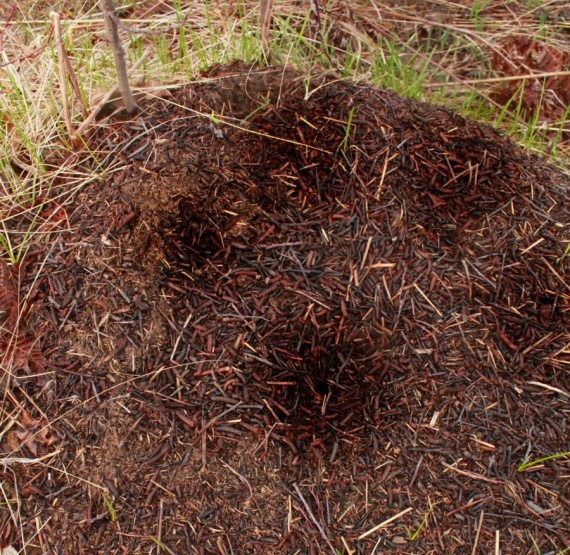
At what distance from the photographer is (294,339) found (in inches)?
81.0

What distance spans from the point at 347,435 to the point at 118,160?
53.8 inches

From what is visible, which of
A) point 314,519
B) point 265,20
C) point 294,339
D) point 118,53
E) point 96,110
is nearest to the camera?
point 314,519

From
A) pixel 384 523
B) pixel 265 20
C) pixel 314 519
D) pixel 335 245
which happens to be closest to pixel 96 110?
pixel 265 20

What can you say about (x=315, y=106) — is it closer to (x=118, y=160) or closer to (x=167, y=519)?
(x=118, y=160)

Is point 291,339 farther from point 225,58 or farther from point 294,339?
point 225,58

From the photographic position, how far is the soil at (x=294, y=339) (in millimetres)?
1875

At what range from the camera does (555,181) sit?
8.02ft

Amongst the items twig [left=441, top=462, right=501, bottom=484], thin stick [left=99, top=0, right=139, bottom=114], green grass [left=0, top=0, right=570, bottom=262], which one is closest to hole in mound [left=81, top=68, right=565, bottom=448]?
thin stick [left=99, top=0, right=139, bottom=114]

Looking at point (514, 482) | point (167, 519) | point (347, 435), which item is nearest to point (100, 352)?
point (167, 519)

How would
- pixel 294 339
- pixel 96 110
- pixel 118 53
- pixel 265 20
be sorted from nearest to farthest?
pixel 294 339
pixel 118 53
pixel 96 110
pixel 265 20

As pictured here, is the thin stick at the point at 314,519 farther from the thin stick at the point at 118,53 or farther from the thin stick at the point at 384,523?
the thin stick at the point at 118,53

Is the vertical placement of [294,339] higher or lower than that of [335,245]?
lower

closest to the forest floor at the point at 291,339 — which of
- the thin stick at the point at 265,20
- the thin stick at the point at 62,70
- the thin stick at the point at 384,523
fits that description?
the thin stick at the point at 384,523

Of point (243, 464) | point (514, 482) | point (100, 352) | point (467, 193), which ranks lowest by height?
point (514, 482)
